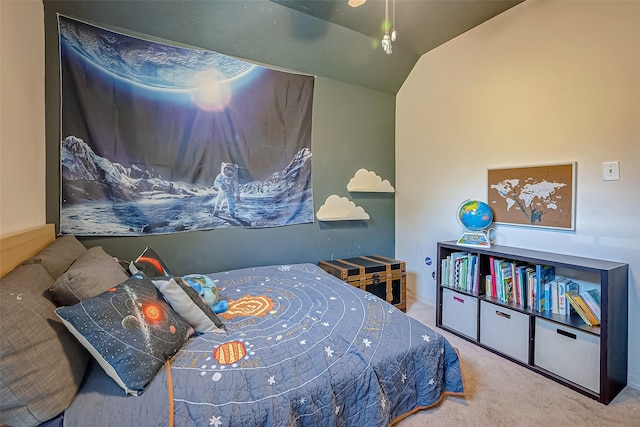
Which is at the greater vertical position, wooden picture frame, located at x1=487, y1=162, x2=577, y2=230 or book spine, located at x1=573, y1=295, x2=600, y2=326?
wooden picture frame, located at x1=487, y1=162, x2=577, y2=230

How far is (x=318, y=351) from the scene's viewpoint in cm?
133

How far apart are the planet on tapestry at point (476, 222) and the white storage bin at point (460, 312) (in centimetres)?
44

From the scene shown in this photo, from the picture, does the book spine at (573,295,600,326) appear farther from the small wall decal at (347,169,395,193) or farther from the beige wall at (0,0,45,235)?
the beige wall at (0,0,45,235)

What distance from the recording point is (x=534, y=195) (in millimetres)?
2264

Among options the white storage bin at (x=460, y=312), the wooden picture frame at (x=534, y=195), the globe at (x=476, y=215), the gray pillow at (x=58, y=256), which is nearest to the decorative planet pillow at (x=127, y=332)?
the gray pillow at (x=58, y=256)

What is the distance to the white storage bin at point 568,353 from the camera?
171 centimetres

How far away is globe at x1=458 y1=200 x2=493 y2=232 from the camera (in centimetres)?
248

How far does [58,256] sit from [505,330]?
276 cm

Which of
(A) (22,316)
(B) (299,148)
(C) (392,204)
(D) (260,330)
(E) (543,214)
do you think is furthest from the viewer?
(C) (392,204)

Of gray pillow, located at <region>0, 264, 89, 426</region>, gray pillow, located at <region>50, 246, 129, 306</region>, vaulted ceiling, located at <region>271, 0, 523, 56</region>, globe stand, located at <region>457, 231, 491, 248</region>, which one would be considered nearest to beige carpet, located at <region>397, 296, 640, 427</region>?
globe stand, located at <region>457, 231, 491, 248</region>

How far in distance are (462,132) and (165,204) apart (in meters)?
2.66

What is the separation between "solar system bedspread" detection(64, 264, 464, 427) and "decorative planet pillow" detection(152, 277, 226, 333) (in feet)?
0.22

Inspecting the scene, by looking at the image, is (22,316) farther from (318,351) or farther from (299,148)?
(299,148)

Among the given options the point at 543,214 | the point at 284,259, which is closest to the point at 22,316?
the point at 284,259
